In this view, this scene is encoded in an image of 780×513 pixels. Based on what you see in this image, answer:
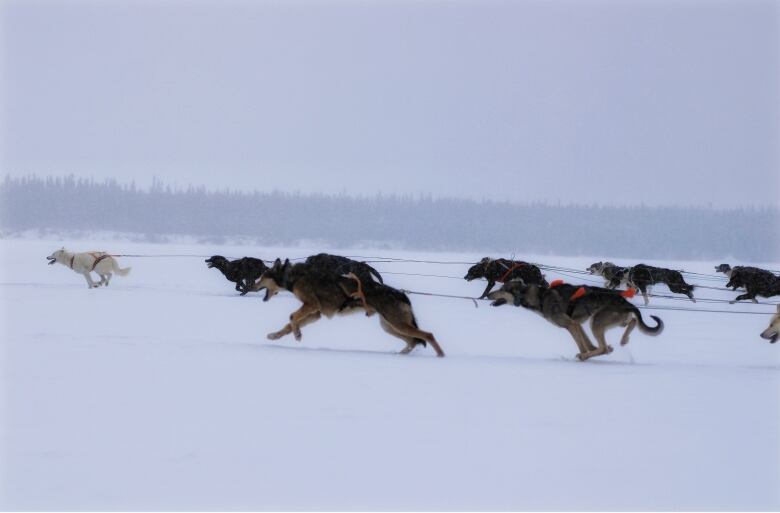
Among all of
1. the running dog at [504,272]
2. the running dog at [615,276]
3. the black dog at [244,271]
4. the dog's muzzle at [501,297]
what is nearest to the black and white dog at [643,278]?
the running dog at [615,276]

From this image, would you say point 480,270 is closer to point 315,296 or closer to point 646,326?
point 646,326

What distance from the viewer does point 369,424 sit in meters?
3.61

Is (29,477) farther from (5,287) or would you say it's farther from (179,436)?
(5,287)

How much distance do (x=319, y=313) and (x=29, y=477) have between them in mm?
3372

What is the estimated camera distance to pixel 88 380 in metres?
4.31

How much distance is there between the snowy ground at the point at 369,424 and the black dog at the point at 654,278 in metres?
7.08

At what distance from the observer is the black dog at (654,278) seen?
13.8 meters

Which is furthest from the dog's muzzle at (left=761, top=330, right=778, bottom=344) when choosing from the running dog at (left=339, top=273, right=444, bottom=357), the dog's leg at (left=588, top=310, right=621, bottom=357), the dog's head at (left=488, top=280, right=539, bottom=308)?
the running dog at (left=339, top=273, right=444, bottom=357)

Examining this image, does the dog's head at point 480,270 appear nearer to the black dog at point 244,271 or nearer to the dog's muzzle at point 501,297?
the black dog at point 244,271

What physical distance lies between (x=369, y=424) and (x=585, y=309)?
8.99ft

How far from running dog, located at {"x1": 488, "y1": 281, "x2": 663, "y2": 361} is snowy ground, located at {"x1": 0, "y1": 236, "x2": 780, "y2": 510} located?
21 cm

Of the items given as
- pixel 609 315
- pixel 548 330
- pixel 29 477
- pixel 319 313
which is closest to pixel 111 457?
Result: pixel 29 477

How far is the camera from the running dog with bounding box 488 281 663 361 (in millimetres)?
5812

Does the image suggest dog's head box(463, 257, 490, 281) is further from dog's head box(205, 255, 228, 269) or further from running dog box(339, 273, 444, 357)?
running dog box(339, 273, 444, 357)
